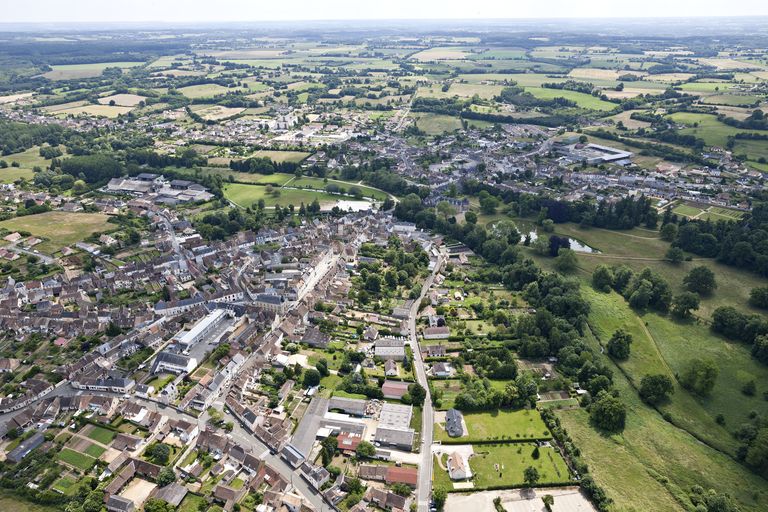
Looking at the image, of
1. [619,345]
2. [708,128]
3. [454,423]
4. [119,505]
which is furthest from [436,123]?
[119,505]

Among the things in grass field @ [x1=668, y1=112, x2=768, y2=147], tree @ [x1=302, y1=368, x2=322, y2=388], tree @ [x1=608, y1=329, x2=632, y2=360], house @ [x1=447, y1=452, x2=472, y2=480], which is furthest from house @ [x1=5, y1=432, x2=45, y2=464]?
grass field @ [x1=668, y1=112, x2=768, y2=147]

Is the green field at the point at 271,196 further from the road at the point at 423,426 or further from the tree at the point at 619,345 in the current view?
the tree at the point at 619,345

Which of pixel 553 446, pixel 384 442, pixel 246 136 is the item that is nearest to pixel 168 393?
pixel 384 442

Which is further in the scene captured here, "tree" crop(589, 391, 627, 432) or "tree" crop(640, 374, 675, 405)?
"tree" crop(640, 374, 675, 405)

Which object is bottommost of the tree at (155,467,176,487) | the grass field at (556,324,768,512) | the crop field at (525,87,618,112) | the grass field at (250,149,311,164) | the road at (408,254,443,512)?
the grass field at (556,324,768,512)

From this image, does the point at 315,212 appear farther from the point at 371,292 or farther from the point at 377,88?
the point at 377,88

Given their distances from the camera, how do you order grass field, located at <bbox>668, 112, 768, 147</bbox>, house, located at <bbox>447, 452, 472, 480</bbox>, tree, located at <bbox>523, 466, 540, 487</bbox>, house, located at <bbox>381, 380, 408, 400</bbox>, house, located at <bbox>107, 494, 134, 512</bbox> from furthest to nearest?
1. grass field, located at <bbox>668, 112, 768, 147</bbox>
2. house, located at <bbox>381, 380, 408, 400</bbox>
3. house, located at <bbox>447, 452, 472, 480</bbox>
4. tree, located at <bbox>523, 466, 540, 487</bbox>
5. house, located at <bbox>107, 494, 134, 512</bbox>

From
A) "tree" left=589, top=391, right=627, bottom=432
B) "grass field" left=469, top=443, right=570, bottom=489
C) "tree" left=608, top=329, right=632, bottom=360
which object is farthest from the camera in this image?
"tree" left=608, top=329, right=632, bottom=360

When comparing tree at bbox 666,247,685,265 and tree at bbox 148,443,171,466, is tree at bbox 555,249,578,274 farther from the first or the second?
tree at bbox 148,443,171,466
